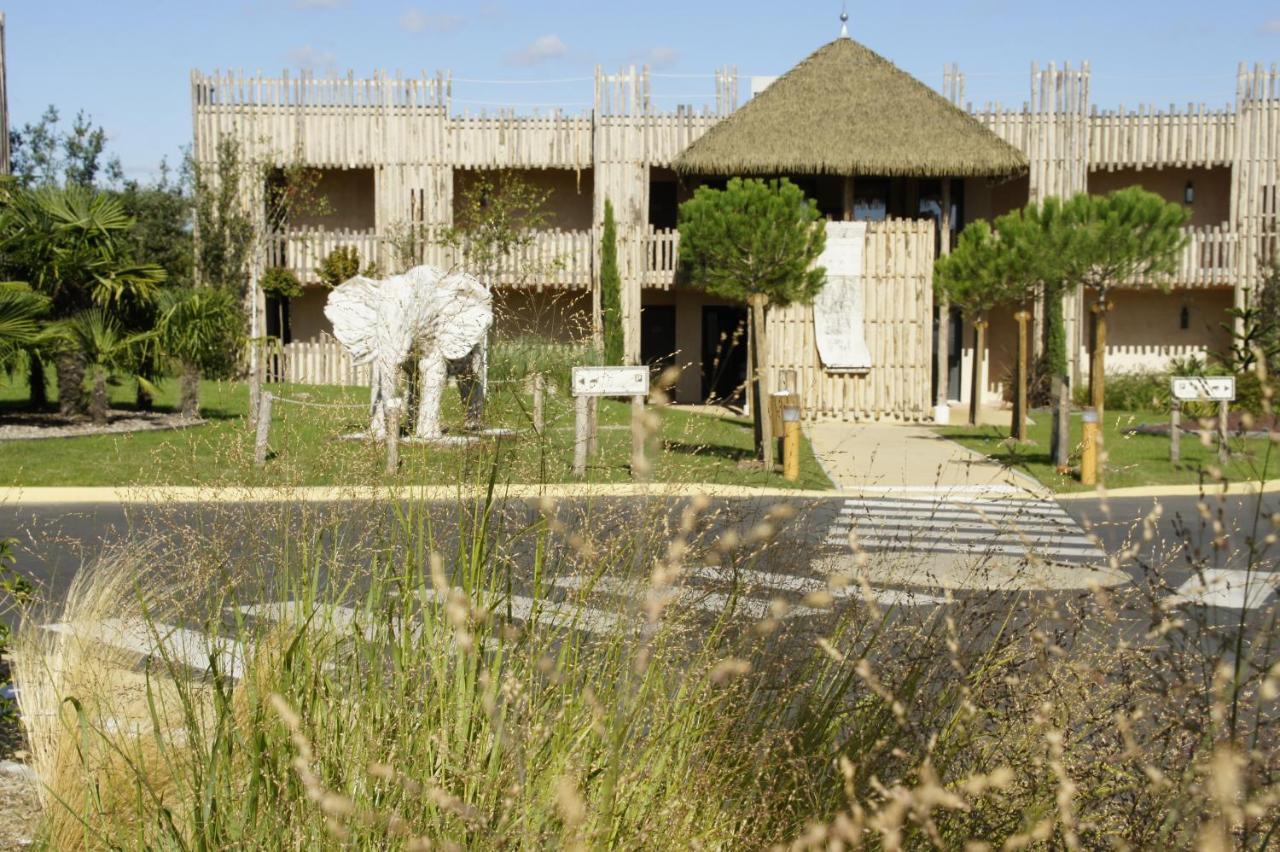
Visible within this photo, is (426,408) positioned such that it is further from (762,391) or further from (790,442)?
(762,391)

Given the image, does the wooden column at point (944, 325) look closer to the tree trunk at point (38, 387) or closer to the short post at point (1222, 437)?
the short post at point (1222, 437)

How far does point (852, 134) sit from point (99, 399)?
48.3 ft

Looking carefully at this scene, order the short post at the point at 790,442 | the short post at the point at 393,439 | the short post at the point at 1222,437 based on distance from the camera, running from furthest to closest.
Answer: the short post at the point at 790,442 < the short post at the point at 393,439 < the short post at the point at 1222,437

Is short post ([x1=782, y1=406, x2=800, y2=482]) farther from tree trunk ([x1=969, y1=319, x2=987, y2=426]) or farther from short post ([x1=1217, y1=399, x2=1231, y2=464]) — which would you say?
tree trunk ([x1=969, y1=319, x2=987, y2=426])

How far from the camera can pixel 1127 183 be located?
1261 inches

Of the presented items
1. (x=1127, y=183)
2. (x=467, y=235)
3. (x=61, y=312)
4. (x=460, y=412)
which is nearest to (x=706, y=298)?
(x=467, y=235)

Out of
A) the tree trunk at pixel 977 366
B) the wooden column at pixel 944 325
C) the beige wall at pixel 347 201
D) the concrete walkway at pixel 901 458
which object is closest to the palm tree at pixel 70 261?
the concrete walkway at pixel 901 458

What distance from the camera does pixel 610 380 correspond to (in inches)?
608

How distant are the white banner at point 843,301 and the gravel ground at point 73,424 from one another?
1132cm

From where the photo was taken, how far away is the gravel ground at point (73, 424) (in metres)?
18.1

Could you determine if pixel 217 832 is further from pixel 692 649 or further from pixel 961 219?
pixel 961 219

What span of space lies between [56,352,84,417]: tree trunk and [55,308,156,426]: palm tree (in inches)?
5.1

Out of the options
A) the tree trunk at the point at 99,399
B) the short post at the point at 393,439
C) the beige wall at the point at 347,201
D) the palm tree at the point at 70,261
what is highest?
the beige wall at the point at 347,201

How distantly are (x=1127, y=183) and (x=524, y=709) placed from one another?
101ft
